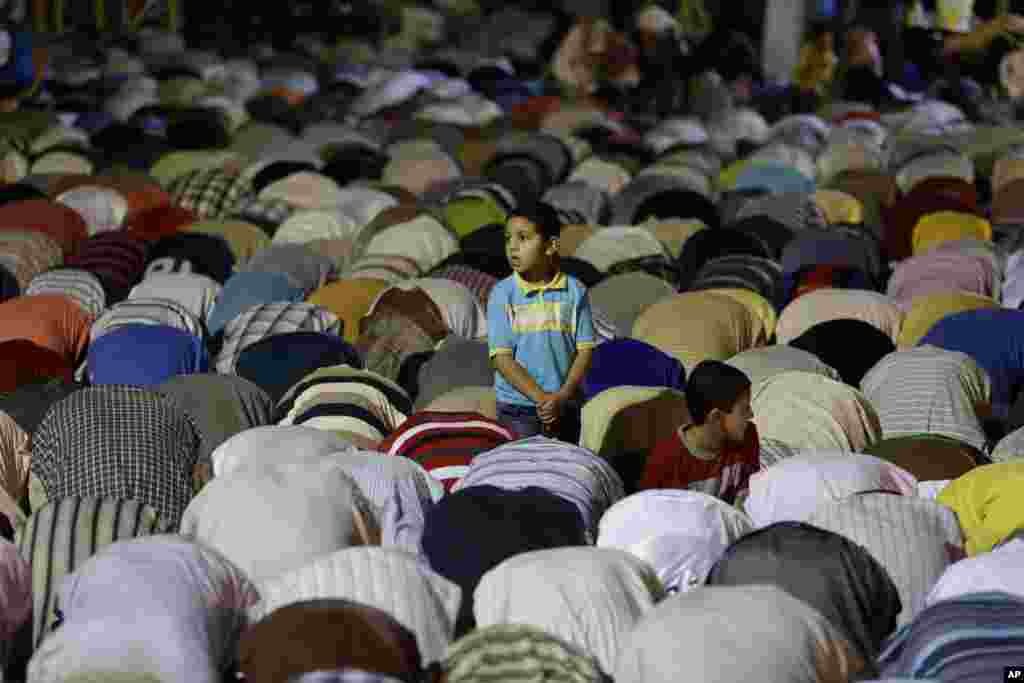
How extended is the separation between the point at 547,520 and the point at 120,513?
108cm

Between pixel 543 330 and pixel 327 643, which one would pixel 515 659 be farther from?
pixel 543 330

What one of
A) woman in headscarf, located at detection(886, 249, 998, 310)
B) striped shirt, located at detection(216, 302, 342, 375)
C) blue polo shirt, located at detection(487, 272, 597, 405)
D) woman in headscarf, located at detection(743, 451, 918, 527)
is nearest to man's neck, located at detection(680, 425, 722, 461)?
woman in headscarf, located at detection(743, 451, 918, 527)

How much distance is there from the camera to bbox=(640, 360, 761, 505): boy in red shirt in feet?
16.5

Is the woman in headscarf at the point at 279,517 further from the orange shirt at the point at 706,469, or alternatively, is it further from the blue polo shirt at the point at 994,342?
the blue polo shirt at the point at 994,342

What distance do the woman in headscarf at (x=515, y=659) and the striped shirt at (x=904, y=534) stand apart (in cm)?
97

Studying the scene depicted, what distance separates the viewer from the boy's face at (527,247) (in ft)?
17.2

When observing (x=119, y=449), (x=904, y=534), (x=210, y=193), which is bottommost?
(x=210, y=193)

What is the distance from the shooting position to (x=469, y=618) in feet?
14.3

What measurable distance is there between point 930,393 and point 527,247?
1778mm

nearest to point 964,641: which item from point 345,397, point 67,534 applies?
point 67,534

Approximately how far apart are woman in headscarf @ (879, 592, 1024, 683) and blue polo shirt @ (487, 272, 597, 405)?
5.02 ft

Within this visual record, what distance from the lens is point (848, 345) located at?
23.2 feet

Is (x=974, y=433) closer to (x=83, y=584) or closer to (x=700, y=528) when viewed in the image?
(x=700, y=528)

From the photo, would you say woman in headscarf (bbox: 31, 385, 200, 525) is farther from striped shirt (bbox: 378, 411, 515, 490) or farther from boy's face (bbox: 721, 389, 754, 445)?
boy's face (bbox: 721, 389, 754, 445)
